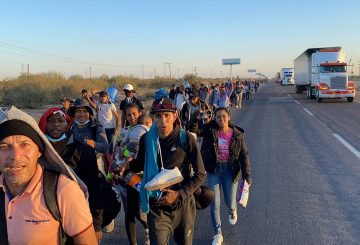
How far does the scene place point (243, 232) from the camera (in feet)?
16.2

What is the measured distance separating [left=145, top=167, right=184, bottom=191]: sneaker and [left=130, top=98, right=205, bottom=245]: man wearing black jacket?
5.1 inches

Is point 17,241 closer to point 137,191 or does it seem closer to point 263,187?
point 137,191

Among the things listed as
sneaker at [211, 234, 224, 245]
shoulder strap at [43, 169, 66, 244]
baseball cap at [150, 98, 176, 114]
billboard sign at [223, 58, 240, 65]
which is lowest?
sneaker at [211, 234, 224, 245]

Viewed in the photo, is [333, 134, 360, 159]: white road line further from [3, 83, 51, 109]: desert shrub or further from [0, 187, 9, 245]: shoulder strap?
[3, 83, 51, 109]: desert shrub

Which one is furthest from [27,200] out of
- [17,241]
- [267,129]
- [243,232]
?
[267,129]

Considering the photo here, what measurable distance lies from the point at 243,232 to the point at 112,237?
5.25ft

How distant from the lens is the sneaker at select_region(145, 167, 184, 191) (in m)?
3.10

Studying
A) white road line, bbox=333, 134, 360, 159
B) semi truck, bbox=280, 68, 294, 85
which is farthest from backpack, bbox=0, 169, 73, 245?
semi truck, bbox=280, 68, 294, 85

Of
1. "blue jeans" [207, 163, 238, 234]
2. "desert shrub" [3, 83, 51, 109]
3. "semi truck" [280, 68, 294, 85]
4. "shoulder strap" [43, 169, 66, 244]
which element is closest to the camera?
"shoulder strap" [43, 169, 66, 244]

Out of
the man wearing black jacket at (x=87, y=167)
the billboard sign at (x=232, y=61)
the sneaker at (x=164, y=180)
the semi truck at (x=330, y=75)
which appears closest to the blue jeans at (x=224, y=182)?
the sneaker at (x=164, y=180)

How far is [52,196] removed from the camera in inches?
76.7

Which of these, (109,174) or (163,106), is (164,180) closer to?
(163,106)

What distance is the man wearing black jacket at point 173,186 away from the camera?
3.30 metres

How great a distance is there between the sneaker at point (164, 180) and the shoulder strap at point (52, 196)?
1157mm
